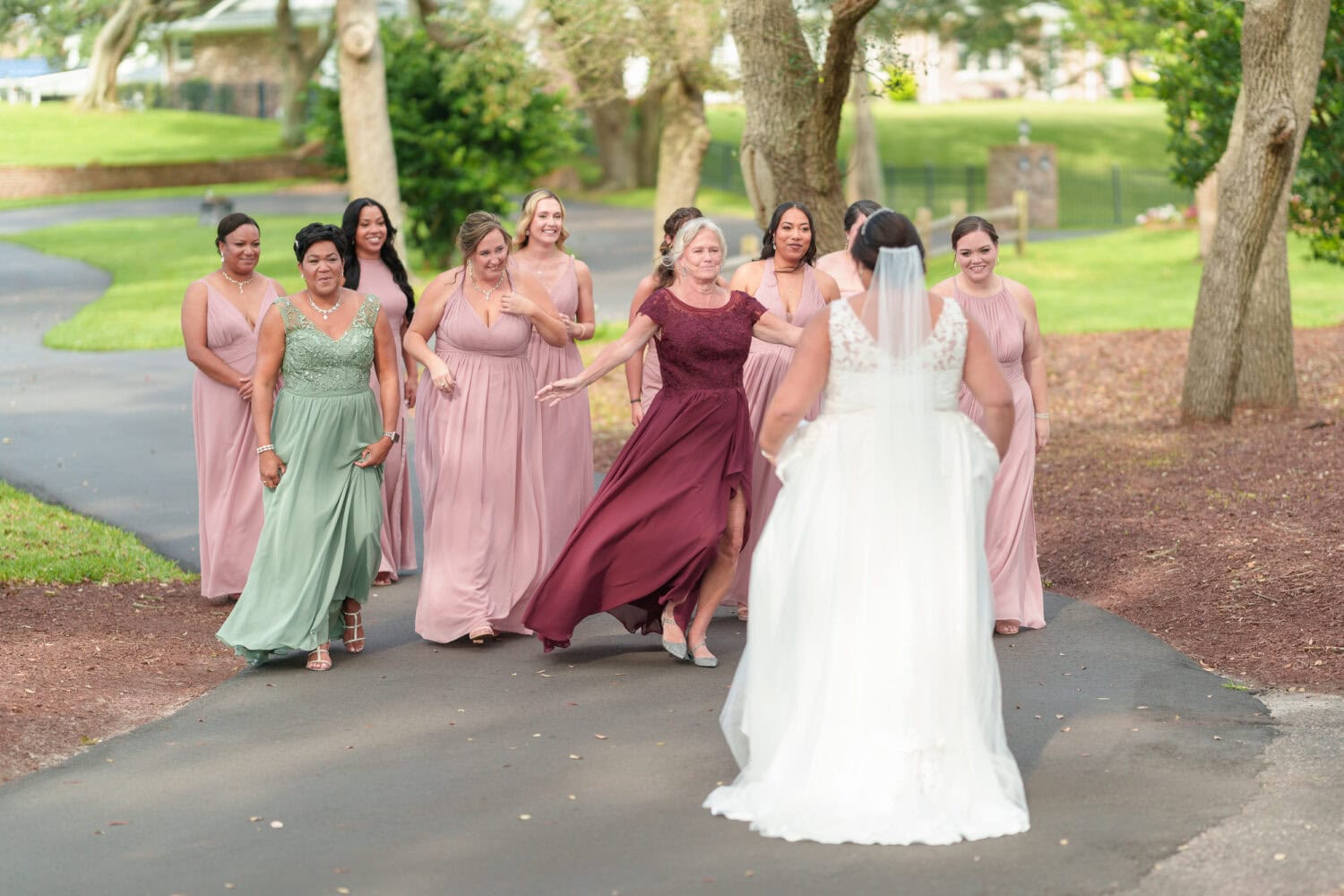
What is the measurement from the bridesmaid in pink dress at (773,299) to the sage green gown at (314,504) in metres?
2.00

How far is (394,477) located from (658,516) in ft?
9.61

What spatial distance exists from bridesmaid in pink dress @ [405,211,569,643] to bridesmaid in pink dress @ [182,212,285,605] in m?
1.15

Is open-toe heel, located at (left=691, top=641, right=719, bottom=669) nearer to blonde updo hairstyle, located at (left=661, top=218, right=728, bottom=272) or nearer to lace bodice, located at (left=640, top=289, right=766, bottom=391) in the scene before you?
lace bodice, located at (left=640, top=289, right=766, bottom=391)

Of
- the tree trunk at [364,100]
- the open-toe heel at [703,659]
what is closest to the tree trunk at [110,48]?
the tree trunk at [364,100]

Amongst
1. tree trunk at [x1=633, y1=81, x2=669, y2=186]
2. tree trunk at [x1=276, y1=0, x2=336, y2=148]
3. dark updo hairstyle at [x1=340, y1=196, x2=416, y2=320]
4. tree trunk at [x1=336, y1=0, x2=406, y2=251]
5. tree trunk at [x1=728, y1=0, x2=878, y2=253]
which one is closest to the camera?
dark updo hairstyle at [x1=340, y1=196, x2=416, y2=320]

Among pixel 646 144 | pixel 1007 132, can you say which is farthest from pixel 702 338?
pixel 1007 132

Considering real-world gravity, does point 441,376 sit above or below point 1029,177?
above

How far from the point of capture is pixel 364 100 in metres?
25.0

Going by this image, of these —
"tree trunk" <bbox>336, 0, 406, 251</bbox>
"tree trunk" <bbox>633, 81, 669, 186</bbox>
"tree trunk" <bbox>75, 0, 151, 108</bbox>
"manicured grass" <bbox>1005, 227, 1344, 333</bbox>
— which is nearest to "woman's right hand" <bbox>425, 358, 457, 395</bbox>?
"manicured grass" <bbox>1005, 227, 1344, 333</bbox>

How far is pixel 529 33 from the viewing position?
28.9 metres

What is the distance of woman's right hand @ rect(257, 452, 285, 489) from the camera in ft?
27.7

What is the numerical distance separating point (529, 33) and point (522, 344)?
20639 mm

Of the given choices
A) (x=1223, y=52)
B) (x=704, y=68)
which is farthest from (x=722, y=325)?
(x=704, y=68)

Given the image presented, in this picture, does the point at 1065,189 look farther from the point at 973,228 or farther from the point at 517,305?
the point at 517,305
